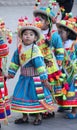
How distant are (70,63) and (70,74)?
0.14 m

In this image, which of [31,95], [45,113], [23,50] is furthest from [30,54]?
[45,113]

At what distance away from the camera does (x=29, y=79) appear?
5.59 metres

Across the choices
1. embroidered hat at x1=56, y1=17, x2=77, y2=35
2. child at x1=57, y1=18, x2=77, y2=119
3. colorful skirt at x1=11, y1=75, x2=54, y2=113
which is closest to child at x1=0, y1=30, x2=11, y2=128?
colorful skirt at x1=11, y1=75, x2=54, y2=113

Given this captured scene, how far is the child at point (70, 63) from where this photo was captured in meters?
6.03

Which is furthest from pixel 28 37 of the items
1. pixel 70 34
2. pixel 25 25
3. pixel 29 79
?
pixel 70 34

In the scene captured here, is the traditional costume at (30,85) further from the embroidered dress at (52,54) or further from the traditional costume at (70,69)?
the traditional costume at (70,69)

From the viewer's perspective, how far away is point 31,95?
5.57 m

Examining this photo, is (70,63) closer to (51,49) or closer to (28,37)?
(51,49)

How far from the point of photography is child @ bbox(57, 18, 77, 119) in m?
6.03

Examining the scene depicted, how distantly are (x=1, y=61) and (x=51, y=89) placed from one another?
784 mm

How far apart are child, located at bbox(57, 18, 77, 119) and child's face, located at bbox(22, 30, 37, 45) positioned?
0.60 metres

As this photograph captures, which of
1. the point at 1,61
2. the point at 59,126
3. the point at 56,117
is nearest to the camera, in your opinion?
the point at 1,61

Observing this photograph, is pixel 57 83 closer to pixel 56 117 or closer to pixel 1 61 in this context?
pixel 56 117

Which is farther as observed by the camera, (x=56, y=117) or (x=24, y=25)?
(x=56, y=117)
